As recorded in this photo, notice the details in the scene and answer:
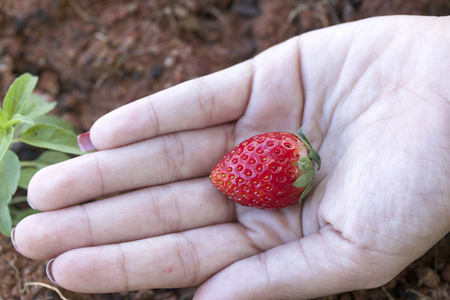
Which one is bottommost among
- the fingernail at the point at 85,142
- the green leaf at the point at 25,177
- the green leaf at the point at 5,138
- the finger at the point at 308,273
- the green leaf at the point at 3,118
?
the finger at the point at 308,273

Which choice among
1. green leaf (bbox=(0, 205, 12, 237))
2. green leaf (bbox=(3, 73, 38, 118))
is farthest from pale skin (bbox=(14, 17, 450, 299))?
green leaf (bbox=(3, 73, 38, 118))

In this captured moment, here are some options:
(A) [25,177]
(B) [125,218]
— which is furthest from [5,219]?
(B) [125,218]

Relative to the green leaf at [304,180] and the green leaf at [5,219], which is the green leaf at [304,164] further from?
the green leaf at [5,219]

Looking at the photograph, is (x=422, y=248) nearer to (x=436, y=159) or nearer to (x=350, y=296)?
(x=436, y=159)

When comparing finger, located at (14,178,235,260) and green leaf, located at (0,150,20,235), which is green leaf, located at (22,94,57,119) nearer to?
green leaf, located at (0,150,20,235)

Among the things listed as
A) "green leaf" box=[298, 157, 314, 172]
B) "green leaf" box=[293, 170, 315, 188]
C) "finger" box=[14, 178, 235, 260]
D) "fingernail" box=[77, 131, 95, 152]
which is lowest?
"finger" box=[14, 178, 235, 260]

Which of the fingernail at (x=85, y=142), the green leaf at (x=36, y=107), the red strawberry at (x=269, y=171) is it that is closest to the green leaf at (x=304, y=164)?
the red strawberry at (x=269, y=171)

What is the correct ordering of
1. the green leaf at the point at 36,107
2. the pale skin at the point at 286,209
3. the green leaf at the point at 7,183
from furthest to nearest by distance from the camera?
the green leaf at the point at 36,107
the green leaf at the point at 7,183
the pale skin at the point at 286,209
